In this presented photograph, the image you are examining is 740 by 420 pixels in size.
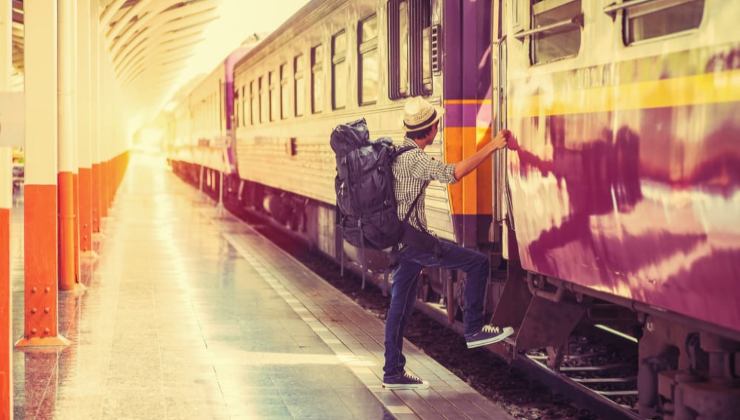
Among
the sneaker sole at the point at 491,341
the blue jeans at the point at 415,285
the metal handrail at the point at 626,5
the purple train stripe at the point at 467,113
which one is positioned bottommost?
the sneaker sole at the point at 491,341

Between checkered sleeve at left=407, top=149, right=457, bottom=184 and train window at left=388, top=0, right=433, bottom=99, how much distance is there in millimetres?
1873

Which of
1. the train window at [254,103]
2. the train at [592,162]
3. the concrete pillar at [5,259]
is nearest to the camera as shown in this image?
the train at [592,162]

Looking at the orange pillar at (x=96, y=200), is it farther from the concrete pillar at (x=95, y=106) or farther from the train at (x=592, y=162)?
the train at (x=592, y=162)

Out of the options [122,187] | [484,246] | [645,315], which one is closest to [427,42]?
[484,246]

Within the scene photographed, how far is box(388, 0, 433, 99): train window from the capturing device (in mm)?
9398

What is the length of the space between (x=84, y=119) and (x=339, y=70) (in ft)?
15.5

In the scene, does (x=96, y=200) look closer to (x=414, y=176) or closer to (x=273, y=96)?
(x=273, y=96)

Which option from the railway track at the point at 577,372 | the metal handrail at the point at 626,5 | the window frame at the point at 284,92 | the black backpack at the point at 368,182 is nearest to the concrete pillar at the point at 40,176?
the black backpack at the point at 368,182

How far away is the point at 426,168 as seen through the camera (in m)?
7.39

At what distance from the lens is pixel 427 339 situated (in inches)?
428

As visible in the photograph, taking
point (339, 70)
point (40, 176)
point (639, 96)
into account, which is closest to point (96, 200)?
point (339, 70)

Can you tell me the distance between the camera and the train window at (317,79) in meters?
14.6

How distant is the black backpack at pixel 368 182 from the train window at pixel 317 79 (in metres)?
7.02

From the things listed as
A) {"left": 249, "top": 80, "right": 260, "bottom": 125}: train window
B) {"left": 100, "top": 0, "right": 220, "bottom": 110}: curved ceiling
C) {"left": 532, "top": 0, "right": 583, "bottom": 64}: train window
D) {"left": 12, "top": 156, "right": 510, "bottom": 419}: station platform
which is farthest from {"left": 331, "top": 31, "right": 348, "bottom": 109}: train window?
{"left": 249, "top": 80, "right": 260, "bottom": 125}: train window
